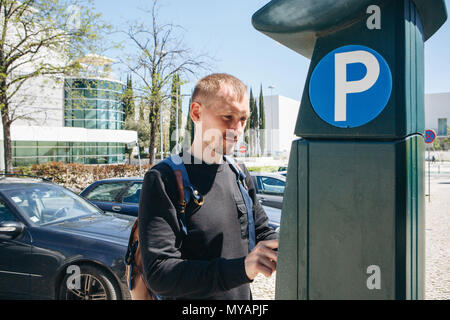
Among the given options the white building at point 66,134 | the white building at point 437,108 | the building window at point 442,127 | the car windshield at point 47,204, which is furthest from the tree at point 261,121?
the car windshield at point 47,204

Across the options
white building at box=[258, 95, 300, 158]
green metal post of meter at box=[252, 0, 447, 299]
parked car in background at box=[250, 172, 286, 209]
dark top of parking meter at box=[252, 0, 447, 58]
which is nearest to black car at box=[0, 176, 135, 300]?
green metal post of meter at box=[252, 0, 447, 299]

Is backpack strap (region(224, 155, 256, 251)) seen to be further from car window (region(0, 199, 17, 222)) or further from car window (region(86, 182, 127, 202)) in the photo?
car window (region(86, 182, 127, 202))

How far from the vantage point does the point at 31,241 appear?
353 centimetres

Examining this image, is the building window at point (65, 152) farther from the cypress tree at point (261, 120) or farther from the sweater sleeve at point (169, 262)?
the sweater sleeve at point (169, 262)

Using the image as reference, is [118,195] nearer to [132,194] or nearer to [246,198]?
[132,194]

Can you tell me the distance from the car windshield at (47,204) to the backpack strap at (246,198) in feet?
10.3

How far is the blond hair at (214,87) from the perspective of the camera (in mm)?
1225

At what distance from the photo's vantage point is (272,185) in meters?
8.01

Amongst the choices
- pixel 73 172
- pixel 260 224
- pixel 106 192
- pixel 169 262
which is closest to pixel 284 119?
pixel 73 172

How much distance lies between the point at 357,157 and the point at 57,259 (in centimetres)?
336

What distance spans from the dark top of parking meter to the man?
9.4 inches
